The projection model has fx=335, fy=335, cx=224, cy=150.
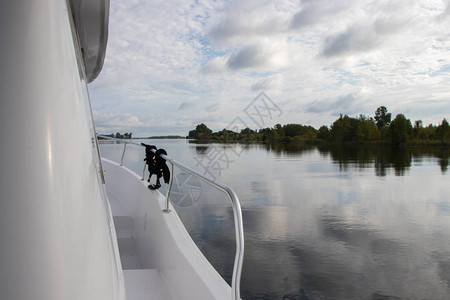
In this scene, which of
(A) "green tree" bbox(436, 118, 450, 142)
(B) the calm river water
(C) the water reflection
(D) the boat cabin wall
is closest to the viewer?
(D) the boat cabin wall

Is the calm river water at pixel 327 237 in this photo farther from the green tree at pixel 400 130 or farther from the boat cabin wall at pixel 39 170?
the green tree at pixel 400 130

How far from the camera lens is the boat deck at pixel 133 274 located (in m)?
2.09

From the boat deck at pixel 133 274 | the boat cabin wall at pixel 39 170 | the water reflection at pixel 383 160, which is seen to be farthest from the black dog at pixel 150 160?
the water reflection at pixel 383 160

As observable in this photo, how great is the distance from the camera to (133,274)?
7.70 ft

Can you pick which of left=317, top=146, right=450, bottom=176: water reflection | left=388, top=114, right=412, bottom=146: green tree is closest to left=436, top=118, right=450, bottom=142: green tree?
left=388, top=114, right=412, bottom=146: green tree

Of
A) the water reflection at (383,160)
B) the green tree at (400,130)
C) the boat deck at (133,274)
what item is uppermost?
the green tree at (400,130)

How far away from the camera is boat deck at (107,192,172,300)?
82.4 inches

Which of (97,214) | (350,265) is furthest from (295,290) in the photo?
(97,214)

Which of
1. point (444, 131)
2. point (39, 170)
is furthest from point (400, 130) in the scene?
point (39, 170)

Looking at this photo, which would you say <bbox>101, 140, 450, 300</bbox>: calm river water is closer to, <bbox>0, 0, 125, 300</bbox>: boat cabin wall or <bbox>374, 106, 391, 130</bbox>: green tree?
<bbox>0, 0, 125, 300</bbox>: boat cabin wall

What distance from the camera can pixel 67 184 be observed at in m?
0.80

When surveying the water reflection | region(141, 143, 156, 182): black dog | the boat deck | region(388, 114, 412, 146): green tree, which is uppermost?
region(388, 114, 412, 146): green tree

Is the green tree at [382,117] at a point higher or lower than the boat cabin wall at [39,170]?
higher

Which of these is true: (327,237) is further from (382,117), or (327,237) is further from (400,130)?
(382,117)
